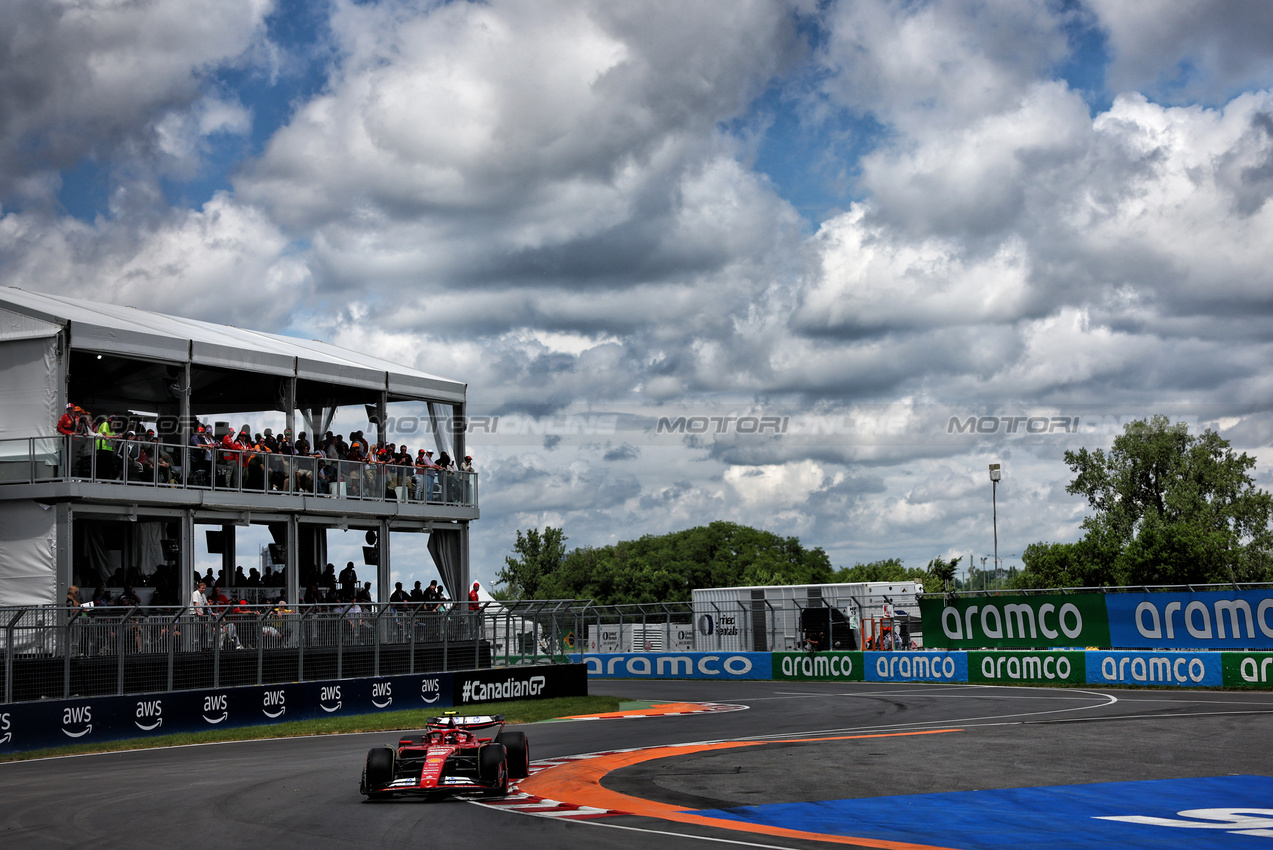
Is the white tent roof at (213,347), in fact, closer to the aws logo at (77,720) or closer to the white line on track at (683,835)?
the aws logo at (77,720)

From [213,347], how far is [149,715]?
1021cm

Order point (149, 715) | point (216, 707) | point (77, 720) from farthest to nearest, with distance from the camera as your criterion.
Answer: point (216, 707) → point (149, 715) → point (77, 720)

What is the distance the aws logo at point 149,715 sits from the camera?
22250 mm

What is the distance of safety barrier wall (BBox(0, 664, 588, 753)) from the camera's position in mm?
20609

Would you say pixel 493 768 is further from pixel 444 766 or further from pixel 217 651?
pixel 217 651

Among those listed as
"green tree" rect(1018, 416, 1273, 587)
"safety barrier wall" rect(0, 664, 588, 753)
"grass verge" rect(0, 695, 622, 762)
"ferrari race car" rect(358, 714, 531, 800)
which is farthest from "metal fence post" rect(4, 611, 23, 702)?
"green tree" rect(1018, 416, 1273, 587)

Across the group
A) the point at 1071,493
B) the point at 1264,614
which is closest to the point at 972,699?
the point at 1264,614

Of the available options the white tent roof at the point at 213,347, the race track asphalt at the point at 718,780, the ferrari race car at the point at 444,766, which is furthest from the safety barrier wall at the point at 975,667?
the ferrari race car at the point at 444,766

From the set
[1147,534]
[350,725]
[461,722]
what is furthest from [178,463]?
[1147,534]

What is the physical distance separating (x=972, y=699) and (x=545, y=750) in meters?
13.1

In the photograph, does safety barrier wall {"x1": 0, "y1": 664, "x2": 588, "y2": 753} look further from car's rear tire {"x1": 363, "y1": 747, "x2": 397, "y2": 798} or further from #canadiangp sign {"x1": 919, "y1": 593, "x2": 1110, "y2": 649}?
#canadiangp sign {"x1": 919, "y1": 593, "x2": 1110, "y2": 649}

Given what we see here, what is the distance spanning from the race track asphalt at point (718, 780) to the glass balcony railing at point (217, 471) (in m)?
7.68

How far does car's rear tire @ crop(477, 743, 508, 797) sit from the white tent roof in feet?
56.9

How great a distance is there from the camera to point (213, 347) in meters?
29.5
